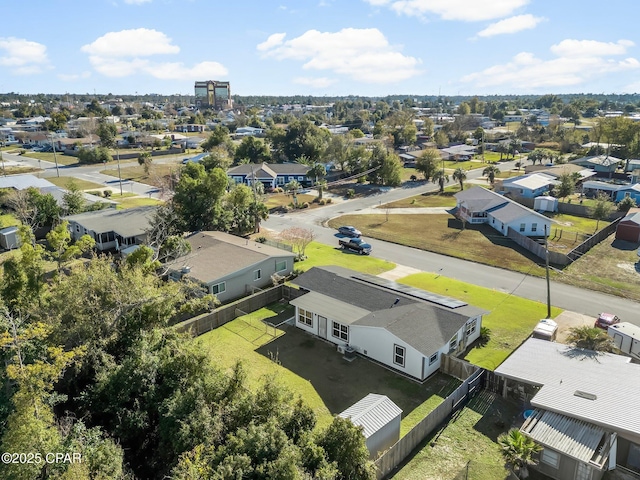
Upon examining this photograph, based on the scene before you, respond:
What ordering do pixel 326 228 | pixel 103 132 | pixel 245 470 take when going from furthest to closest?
pixel 103 132 < pixel 326 228 < pixel 245 470

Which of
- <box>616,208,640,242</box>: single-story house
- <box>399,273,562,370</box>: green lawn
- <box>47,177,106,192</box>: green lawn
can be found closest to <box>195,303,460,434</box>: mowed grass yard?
<box>399,273,562,370</box>: green lawn

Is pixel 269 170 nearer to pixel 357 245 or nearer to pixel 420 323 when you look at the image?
pixel 357 245

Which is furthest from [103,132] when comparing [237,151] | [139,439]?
[139,439]

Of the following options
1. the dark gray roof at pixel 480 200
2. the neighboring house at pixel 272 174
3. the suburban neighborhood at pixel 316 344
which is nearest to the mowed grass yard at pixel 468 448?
the suburban neighborhood at pixel 316 344

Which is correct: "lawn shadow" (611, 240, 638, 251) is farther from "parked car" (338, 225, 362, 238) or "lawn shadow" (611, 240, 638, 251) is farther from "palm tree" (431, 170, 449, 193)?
"palm tree" (431, 170, 449, 193)

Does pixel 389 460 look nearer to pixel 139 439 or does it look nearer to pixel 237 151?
pixel 139 439

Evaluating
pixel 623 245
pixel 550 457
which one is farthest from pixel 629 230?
pixel 550 457
